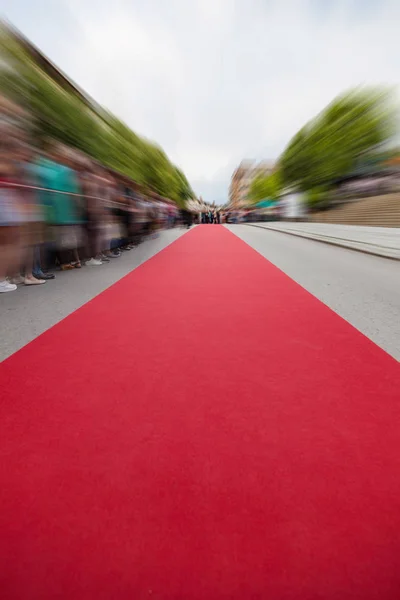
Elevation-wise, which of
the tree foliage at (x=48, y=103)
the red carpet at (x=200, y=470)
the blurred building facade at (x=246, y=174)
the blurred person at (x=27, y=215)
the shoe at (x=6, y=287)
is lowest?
the shoe at (x=6, y=287)

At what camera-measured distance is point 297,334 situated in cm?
212

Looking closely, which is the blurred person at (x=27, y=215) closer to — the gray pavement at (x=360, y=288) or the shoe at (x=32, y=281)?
the shoe at (x=32, y=281)

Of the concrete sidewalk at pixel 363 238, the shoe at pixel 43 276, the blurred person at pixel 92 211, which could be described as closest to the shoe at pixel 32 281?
the shoe at pixel 43 276

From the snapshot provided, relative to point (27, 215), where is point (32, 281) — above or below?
below

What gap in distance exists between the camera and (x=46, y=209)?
411 centimetres

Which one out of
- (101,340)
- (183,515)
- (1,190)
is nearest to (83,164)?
(1,190)

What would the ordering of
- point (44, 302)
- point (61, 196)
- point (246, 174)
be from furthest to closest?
point (246, 174) < point (61, 196) < point (44, 302)

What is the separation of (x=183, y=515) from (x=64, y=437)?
1.88 ft

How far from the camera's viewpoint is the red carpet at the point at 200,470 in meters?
0.70

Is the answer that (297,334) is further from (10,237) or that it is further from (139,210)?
(139,210)

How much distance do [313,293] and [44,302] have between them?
2.82 meters

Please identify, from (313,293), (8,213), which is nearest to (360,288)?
(313,293)

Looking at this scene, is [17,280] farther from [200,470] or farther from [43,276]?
[200,470]

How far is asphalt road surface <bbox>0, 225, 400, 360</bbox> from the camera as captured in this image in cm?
220
